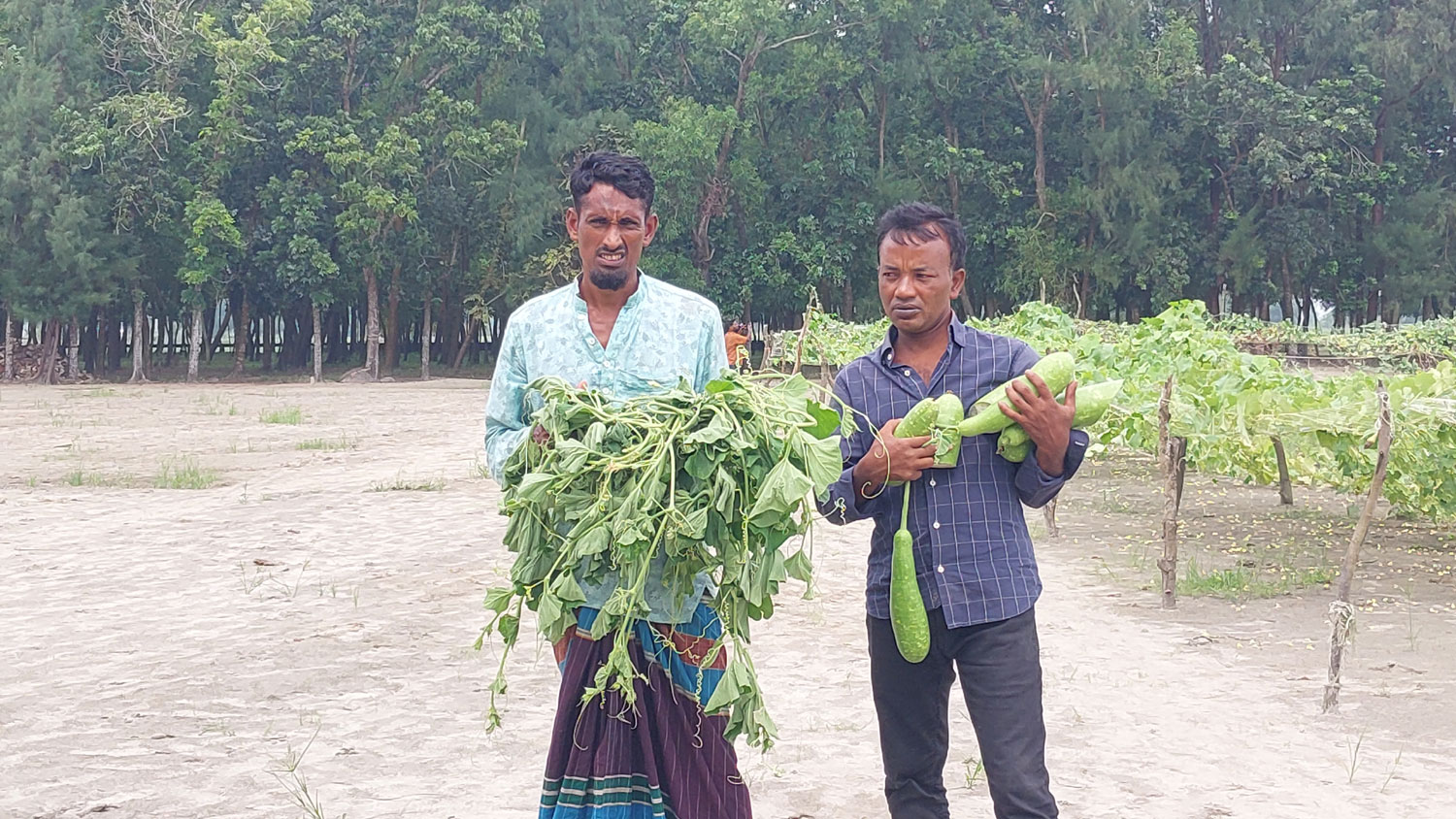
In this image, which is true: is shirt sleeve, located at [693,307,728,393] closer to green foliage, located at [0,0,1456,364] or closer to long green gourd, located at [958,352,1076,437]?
long green gourd, located at [958,352,1076,437]

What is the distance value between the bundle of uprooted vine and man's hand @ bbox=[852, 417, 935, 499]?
12 centimetres

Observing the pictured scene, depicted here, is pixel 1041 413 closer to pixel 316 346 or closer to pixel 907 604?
pixel 907 604

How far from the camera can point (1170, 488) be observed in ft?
24.1

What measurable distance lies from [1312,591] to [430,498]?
7.09m

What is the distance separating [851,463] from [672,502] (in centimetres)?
64

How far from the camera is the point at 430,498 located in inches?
448

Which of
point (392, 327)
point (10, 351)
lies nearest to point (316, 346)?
point (392, 327)

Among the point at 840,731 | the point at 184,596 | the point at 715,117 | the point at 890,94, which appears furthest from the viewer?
the point at 890,94

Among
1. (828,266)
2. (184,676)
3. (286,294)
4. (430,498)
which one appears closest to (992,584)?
(184,676)

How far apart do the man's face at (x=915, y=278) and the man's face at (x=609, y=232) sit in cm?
58

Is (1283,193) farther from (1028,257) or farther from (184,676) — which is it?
(184,676)

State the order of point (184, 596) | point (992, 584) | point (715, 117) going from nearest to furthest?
point (992, 584) < point (184, 596) < point (715, 117)

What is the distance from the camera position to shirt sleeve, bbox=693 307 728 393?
10.6ft

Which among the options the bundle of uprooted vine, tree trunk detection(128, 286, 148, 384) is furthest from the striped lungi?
tree trunk detection(128, 286, 148, 384)
